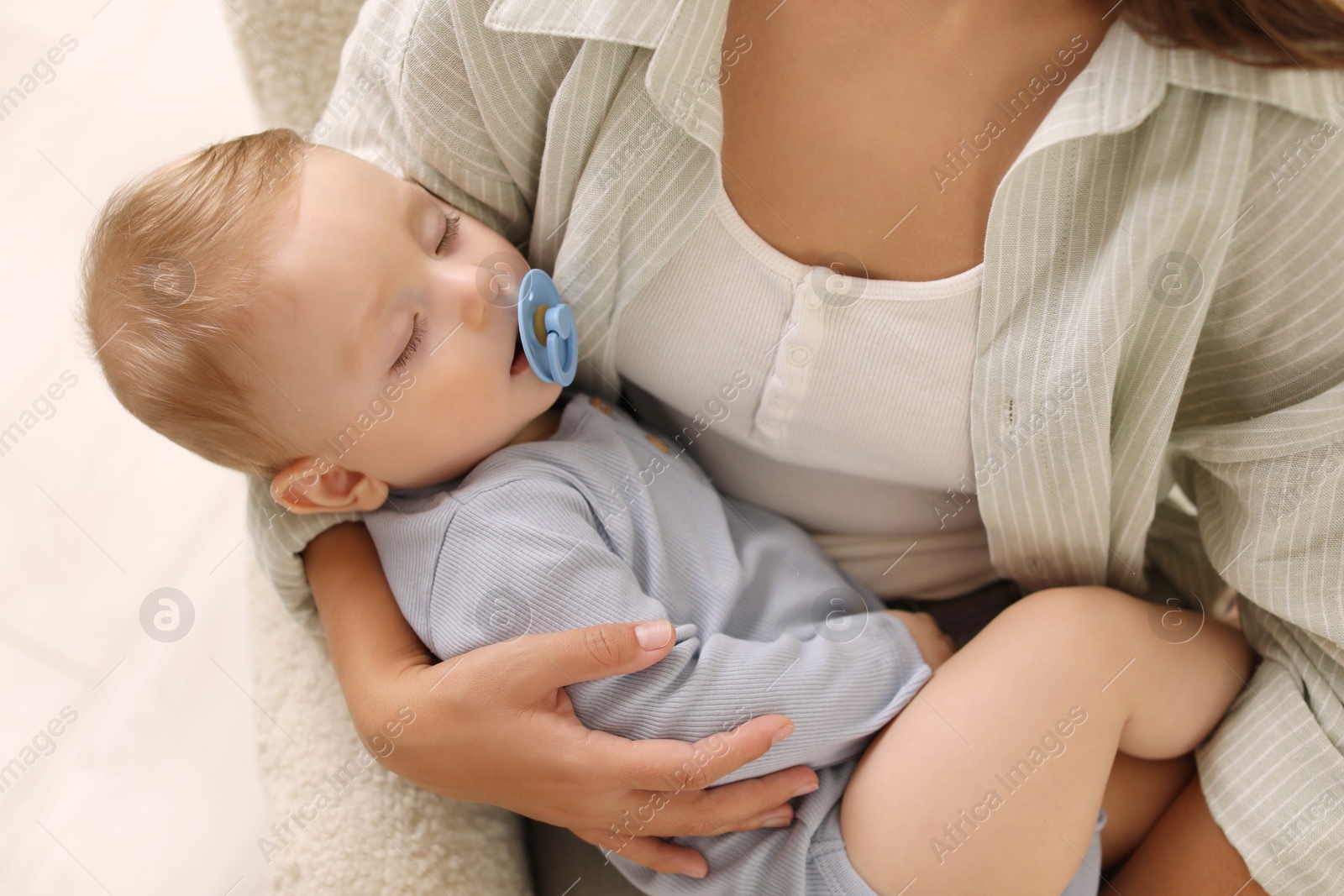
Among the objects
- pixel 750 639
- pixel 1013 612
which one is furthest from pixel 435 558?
pixel 1013 612

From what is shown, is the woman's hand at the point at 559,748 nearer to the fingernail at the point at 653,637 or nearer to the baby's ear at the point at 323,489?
the fingernail at the point at 653,637

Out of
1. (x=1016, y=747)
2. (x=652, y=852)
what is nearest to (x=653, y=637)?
(x=652, y=852)

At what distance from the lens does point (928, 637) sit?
37.3 inches

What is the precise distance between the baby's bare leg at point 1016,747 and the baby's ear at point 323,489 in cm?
52

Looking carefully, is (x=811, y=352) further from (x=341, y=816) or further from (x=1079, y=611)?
(x=341, y=816)

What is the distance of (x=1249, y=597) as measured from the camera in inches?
34.2

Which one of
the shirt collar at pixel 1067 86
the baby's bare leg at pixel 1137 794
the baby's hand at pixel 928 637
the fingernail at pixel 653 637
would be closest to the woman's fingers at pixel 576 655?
the fingernail at pixel 653 637

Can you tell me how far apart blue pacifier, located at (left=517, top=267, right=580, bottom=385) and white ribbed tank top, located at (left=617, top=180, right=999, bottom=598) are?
0.21 ft

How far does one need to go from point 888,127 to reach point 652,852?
671mm

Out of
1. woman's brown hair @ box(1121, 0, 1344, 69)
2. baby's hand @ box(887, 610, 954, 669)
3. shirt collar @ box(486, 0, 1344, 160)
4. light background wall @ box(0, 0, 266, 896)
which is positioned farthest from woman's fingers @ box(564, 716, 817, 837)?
woman's brown hair @ box(1121, 0, 1344, 69)

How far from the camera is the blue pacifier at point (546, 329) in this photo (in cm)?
83

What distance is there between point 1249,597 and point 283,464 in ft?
2.95

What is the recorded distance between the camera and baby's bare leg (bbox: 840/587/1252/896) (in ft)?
2.57

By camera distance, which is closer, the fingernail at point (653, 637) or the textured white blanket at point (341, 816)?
the fingernail at point (653, 637)
